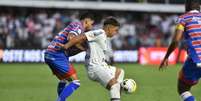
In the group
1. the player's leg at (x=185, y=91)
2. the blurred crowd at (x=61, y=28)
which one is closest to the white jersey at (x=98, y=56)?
the player's leg at (x=185, y=91)

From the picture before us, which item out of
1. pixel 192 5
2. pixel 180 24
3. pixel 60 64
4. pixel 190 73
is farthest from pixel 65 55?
pixel 192 5

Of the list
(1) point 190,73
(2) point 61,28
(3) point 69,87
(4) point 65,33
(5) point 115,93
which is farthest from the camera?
(2) point 61,28

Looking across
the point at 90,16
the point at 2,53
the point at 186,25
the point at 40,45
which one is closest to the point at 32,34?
the point at 40,45

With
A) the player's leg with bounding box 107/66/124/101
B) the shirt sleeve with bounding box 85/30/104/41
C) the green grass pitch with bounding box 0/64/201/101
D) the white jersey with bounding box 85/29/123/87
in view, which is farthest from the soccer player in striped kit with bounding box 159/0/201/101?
the green grass pitch with bounding box 0/64/201/101

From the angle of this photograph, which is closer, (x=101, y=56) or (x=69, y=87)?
(x=101, y=56)

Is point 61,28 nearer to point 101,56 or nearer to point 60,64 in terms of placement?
point 60,64

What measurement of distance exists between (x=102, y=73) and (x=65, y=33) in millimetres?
2103

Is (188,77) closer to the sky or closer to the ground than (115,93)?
closer to the sky

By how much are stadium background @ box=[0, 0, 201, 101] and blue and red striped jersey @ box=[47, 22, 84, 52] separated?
4.80 m

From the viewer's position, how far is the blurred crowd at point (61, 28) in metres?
32.9

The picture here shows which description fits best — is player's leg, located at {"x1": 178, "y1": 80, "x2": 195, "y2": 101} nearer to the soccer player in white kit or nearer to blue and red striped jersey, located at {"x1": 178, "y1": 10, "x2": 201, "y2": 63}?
blue and red striped jersey, located at {"x1": 178, "y1": 10, "x2": 201, "y2": 63}

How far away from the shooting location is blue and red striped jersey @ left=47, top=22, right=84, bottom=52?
41.0 ft

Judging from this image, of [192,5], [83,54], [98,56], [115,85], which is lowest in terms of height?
[83,54]

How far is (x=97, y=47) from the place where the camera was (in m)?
11.2
